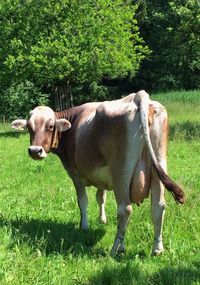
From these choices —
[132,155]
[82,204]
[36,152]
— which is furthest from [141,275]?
[36,152]

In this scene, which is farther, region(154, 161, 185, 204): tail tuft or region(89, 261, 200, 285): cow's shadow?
region(154, 161, 185, 204): tail tuft

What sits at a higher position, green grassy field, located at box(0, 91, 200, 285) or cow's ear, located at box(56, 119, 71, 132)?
cow's ear, located at box(56, 119, 71, 132)

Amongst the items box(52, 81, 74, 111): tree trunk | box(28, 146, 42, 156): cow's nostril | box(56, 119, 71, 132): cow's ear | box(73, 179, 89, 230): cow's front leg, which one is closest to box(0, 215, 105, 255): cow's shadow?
box(73, 179, 89, 230): cow's front leg

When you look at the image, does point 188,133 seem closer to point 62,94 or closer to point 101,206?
point 101,206

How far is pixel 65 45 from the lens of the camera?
23188 mm

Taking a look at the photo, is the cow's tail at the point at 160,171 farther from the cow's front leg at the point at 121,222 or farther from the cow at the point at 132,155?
the cow's front leg at the point at 121,222

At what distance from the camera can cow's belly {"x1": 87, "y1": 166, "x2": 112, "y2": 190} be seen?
6.24m

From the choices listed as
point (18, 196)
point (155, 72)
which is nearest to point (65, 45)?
point (18, 196)

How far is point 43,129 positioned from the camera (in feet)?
22.6

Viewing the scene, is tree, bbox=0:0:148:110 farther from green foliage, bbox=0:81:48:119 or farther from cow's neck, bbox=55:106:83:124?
cow's neck, bbox=55:106:83:124

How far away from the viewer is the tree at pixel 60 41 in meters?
22.7

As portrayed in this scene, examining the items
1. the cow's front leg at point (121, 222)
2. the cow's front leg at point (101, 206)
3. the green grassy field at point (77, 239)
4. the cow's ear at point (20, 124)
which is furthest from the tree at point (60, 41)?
the cow's front leg at point (121, 222)

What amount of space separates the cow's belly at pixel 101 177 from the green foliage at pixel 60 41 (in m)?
16.3

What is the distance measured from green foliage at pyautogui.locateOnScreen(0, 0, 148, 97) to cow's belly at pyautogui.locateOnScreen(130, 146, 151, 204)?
17.0 m
